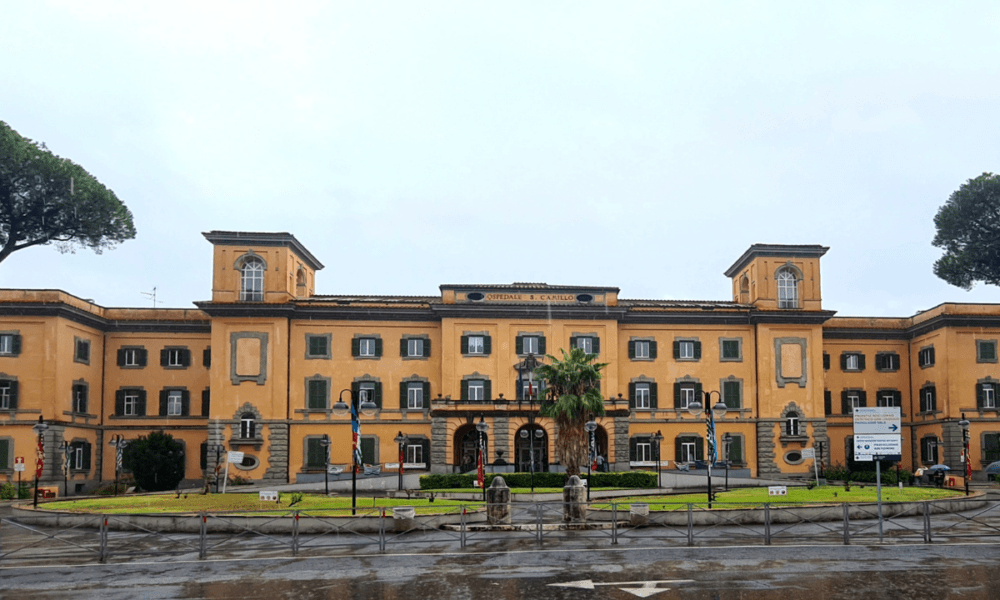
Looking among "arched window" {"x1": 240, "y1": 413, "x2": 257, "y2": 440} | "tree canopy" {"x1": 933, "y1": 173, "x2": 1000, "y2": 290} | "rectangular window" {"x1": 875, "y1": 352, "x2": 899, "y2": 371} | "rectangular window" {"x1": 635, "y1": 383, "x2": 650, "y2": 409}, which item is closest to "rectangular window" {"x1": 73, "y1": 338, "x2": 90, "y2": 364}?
"arched window" {"x1": 240, "y1": 413, "x2": 257, "y2": 440}

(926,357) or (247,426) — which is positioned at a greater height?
(926,357)

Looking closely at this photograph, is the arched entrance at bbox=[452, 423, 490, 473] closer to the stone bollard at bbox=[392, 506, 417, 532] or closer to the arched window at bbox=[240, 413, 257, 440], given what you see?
the arched window at bbox=[240, 413, 257, 440]

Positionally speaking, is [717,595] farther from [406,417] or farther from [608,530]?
[406,417]

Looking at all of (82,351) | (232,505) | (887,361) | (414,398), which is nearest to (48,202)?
(82,351)

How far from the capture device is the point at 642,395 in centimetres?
5916

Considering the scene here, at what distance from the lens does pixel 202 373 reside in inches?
2349

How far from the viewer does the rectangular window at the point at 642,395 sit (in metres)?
59.0

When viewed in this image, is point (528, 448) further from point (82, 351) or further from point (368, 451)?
point (82, 351)

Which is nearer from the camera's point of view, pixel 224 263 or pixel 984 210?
pixel 224 263

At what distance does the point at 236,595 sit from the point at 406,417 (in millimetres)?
41134

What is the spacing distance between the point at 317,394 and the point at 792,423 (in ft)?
104

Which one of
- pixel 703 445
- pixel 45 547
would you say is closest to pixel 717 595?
pixel 45 547

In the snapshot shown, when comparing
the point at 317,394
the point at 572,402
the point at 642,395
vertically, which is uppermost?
the point at 317,394

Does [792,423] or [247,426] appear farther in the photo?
[792,423]
